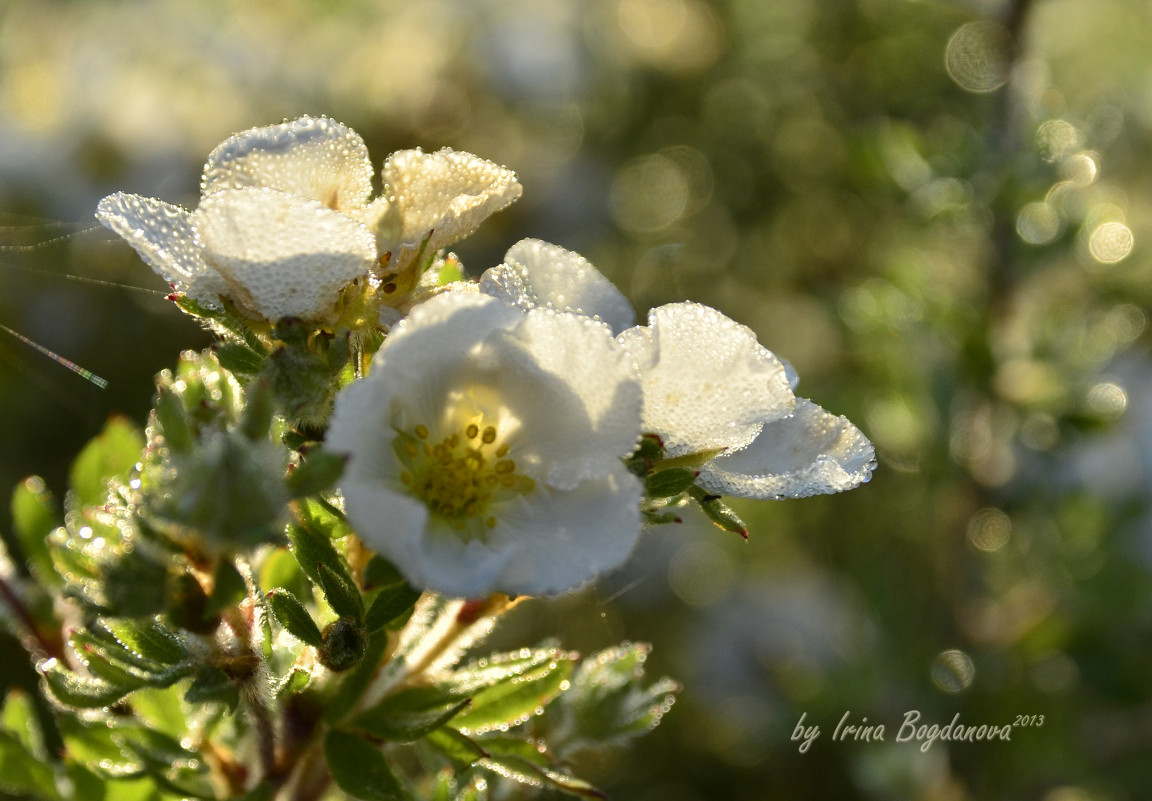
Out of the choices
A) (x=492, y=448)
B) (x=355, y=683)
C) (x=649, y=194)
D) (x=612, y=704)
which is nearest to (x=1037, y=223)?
(x=649, y=194)

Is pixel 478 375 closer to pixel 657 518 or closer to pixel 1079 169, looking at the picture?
pixel 657 518

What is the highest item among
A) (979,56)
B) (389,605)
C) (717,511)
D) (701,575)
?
(979,56)

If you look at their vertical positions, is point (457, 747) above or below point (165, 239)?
below

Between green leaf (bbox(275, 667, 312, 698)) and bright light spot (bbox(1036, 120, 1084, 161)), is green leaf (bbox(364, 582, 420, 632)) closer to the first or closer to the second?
green leaf (bbox(275, 667, 312, 698))

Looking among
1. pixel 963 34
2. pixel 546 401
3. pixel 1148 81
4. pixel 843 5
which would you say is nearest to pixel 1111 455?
pixel 963 34

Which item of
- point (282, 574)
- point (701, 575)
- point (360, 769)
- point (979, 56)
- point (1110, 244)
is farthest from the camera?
point (701, 575)

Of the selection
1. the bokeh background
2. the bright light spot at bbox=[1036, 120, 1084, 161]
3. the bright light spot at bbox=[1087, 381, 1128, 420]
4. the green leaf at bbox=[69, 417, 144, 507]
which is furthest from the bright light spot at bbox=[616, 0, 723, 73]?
the green leaf at bbox=[69, 417, 144, 507]

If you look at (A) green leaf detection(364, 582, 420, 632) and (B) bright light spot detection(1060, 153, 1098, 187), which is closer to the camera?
(A) green leaf detection(364, 582, 420, 632)
